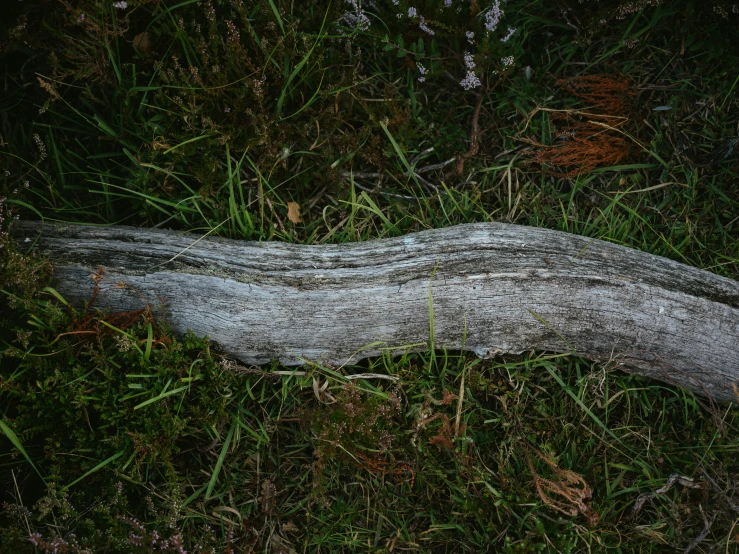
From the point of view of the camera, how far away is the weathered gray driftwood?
9.72ft

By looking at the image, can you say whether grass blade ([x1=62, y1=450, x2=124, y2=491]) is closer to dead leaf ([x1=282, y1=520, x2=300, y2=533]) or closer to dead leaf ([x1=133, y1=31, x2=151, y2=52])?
dead leaf ([x1=282, y1=520, x2=300, y2=533])

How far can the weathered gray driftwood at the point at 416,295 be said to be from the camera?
2.96 metres

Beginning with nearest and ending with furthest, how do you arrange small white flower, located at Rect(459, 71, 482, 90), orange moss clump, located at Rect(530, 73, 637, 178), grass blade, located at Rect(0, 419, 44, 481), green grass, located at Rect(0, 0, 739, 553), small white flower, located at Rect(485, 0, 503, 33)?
grass blade, located at Rect(0, 419, 44, 481) → green grass, located at Rect(0, 0, 739, 553) → small white flower, located at Rect(485, 0, 503, 33) → small white flower, located at Rect(459, 71, 482, 90) → orange moss clump, located at Rect(530, 73, 637, 178)

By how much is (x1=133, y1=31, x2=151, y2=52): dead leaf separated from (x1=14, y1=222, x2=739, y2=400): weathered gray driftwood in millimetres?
1124

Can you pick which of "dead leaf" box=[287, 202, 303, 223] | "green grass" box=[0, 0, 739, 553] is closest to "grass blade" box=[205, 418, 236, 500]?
"green grass" box=[0, 0, 739, 553]

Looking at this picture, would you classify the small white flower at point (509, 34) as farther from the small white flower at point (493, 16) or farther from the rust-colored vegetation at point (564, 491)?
the rust-colored vegetation at point (564, 491)

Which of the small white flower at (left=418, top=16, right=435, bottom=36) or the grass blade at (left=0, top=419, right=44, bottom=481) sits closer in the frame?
the grass blade at (left=0, top=419, right=44, bottom=481)

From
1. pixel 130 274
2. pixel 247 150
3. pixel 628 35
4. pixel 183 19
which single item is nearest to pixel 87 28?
pixel 183 19

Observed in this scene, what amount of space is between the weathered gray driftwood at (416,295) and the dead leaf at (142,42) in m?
1.12

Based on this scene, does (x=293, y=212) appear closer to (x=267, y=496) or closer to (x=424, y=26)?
(x=424, y=26)

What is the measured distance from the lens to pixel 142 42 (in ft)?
10.5

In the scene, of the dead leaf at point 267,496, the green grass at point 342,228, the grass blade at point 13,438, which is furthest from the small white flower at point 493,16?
the grass blade at point 13,438

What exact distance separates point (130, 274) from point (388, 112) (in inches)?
75.9

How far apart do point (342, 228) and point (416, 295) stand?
872 millimetres
